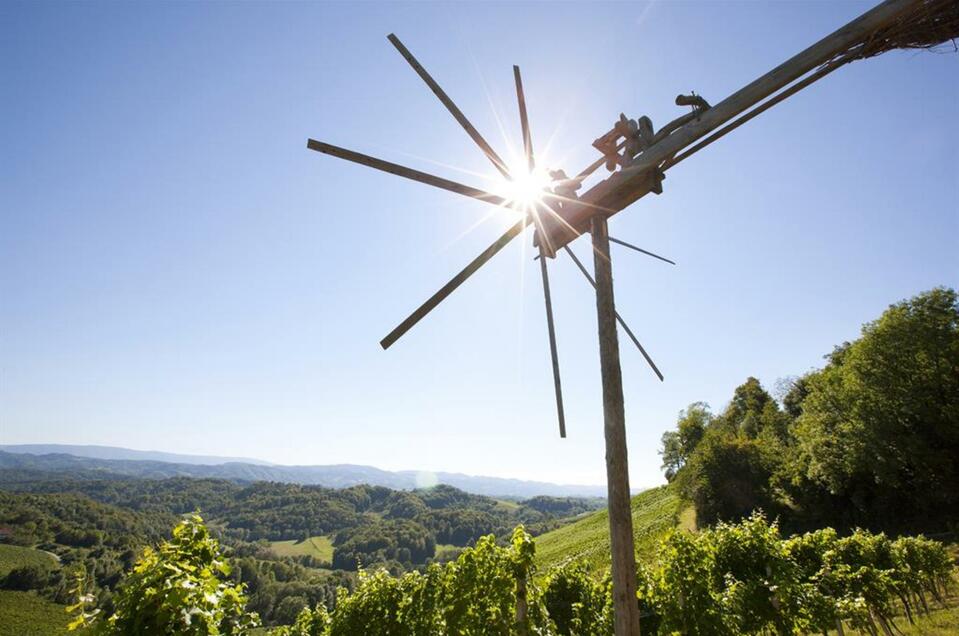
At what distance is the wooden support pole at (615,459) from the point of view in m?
3.75

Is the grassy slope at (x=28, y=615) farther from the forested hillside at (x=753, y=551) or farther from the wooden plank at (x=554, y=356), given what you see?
the wooden plank at (x=554, y=356)

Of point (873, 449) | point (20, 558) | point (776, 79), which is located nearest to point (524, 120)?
point (776, 79)

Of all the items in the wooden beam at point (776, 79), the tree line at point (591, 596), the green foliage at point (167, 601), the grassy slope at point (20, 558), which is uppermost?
the wooden beam at point (776, 79)

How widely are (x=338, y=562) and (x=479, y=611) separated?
683 ft

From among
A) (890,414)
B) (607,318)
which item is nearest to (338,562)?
(890,414)

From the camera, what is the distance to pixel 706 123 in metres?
4.18

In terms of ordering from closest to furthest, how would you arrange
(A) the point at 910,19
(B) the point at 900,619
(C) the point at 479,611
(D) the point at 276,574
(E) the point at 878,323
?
1. (A) the point at 910,19
2. (C) the point at 479,611
3. (B) the point at 900,619
4. (E) the point at 878,323
5. (D) the point at 276,574

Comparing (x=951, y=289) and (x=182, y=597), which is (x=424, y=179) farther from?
(x=951, y=289)

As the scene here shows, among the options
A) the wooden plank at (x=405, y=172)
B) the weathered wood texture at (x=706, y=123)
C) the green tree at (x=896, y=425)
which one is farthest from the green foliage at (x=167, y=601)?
the green tree at (x=896, y=425)

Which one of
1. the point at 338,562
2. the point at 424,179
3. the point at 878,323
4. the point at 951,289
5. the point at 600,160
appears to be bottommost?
the point at 338,562

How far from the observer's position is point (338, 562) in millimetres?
181375

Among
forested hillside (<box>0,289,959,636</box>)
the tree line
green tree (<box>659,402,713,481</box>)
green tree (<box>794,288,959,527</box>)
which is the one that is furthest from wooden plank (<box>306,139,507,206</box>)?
green tree (<box>659,402,713,481</box>)

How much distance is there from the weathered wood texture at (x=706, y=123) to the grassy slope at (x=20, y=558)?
7334 inches

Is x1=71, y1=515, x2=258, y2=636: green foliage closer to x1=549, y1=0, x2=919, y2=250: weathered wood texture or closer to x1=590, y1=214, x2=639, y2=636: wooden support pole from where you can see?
x1=590, y1=214, x2=639, y2=636: wooden support pole
